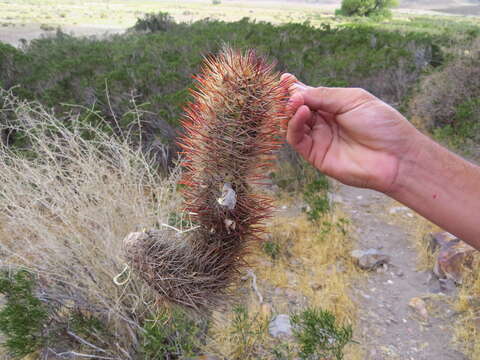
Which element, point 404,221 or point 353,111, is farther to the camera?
point 404,221

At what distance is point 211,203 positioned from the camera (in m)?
1.36

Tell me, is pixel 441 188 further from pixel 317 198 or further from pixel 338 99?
pixel 317 198

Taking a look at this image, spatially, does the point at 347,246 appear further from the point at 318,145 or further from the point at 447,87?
the point at 447,87

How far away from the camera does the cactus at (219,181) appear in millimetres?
1248

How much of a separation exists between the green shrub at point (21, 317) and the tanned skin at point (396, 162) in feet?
6.32

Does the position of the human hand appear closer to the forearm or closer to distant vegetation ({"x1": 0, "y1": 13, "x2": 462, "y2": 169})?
the forearm

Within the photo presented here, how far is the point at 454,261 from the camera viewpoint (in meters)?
3.66

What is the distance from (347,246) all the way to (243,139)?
10.8 ft

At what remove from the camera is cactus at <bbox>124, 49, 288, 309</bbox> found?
1248 mm

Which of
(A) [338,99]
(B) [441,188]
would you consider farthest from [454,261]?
(A) [338,99]

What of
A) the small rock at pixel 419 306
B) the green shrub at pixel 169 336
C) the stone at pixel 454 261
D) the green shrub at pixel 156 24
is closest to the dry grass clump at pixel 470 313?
the stone at pixel 454 261

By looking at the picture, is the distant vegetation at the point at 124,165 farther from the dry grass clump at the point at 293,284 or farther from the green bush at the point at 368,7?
the green bush at the point at 368,7

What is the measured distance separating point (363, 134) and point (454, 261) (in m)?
2.46

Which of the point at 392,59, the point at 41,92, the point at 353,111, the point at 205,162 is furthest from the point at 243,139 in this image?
the point at 392,59
